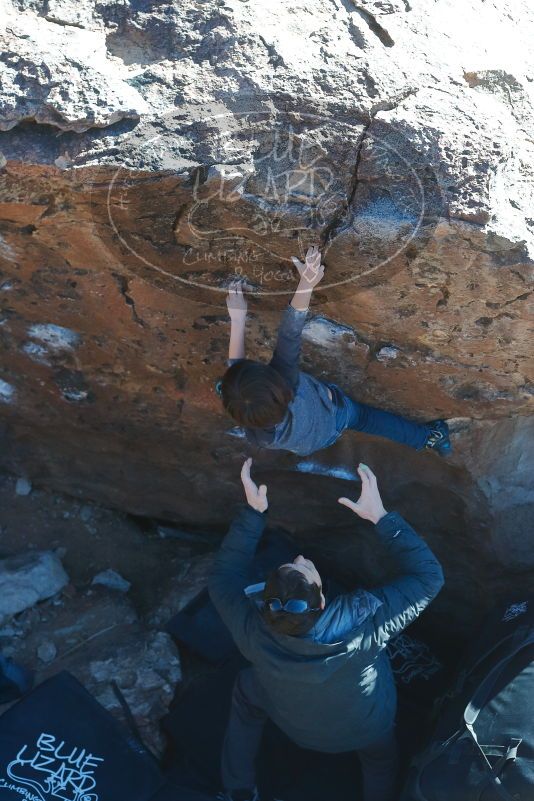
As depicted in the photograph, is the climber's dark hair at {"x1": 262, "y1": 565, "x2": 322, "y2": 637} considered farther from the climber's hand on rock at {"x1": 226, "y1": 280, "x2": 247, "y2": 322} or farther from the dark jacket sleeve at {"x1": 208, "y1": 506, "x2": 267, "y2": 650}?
the climber's hand on rock at {"x1": 226, "y1": 280, "x2": 247, "y2": 322}

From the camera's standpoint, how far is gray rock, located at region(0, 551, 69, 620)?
10.0 ft

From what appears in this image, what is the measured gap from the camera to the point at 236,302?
8.02 ft

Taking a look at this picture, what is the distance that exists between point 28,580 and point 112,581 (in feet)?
1.05

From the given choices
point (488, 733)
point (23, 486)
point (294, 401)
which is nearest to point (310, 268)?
point (294, 401)

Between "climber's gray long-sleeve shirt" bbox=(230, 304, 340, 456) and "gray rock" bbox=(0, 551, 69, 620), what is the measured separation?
1.17 metres

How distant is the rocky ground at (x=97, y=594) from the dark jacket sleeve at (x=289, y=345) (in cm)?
117

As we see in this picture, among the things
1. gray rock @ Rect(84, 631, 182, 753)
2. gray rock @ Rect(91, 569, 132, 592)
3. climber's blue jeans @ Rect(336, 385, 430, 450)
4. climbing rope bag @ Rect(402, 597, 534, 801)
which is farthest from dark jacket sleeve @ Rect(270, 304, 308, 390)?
gray rock @ Rect(91, 569, 132, 592)

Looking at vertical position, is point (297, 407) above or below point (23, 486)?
above

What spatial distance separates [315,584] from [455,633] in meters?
1.24

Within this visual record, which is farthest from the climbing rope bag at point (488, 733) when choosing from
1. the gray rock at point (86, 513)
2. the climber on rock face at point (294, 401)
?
the gray rock at point (86, 513)

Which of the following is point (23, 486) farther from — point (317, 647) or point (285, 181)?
point (285, 181)

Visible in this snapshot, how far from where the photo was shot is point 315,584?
2.17m

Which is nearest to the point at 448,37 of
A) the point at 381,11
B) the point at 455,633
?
the point at 381,11

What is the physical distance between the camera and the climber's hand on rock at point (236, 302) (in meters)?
2.43
